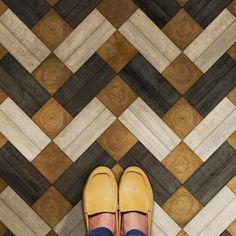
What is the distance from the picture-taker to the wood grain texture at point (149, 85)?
216 cm

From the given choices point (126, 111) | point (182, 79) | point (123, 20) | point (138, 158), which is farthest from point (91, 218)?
point (123, 20)

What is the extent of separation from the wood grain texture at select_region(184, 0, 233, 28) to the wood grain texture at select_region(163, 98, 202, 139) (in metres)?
0.35

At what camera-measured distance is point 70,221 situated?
2.15 meters

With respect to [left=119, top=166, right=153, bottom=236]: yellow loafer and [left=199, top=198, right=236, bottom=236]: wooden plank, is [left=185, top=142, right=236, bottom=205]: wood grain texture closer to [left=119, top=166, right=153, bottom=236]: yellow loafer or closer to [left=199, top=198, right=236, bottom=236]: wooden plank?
[left=199, top=198, right=236, bottom=236]: wooden plank

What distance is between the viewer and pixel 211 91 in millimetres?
2170

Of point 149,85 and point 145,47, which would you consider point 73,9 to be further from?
point 149,85

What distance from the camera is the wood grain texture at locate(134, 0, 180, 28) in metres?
2.17

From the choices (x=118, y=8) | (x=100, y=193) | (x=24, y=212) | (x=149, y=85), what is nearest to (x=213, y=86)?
(x=149, y=85)

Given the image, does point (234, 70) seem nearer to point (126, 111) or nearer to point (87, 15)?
point (126, 111)

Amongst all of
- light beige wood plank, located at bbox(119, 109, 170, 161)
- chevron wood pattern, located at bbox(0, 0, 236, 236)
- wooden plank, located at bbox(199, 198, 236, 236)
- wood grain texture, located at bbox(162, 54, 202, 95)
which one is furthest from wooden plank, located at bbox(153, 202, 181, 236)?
wood grain texture, located at bbox(162, 54, 202, 95)

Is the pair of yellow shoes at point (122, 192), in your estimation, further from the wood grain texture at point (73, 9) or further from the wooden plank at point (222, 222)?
the wood grain texture at point (73, 9)

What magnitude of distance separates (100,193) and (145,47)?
0.65m

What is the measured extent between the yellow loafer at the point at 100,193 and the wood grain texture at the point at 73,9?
64cm

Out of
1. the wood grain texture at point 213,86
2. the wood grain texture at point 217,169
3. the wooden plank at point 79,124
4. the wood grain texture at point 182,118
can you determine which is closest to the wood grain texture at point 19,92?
the wooden plank at point 79,124
